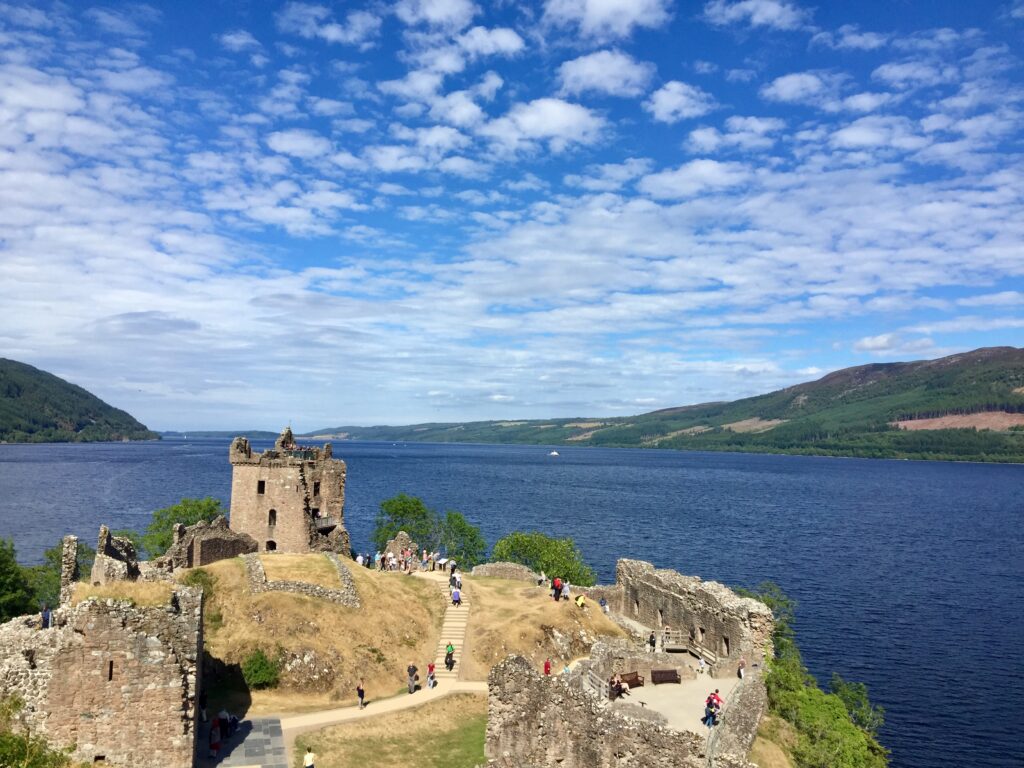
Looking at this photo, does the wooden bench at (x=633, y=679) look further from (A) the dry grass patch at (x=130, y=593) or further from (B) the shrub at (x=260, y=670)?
(A) the dry grass patch at (x=130, y=593)

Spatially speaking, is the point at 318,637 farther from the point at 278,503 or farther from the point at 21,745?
the point at 278,503

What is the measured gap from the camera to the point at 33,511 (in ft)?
393

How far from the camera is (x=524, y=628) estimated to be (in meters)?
38.8

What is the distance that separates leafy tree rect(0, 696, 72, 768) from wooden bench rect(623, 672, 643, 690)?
20.5 meters

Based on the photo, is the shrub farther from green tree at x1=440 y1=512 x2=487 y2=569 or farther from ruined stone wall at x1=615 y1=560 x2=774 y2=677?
green tree at x1=440 y1=512 x2=487 y2=569

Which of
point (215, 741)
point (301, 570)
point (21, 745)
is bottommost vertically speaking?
point (215, 741)

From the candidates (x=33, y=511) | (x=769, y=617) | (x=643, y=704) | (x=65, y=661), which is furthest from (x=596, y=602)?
(x=33, y=511)

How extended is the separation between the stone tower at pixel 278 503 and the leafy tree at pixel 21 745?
27.6 m

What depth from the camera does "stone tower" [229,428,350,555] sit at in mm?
50188

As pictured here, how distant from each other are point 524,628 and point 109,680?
21.5 meters

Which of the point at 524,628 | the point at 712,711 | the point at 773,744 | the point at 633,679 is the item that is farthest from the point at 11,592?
the point at 773,744

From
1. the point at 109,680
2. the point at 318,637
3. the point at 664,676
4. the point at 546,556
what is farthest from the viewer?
the point at 546,556

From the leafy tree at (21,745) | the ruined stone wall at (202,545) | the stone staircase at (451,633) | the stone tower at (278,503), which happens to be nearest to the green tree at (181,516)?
the stone tower at (278,503)

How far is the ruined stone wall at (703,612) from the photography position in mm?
32906
